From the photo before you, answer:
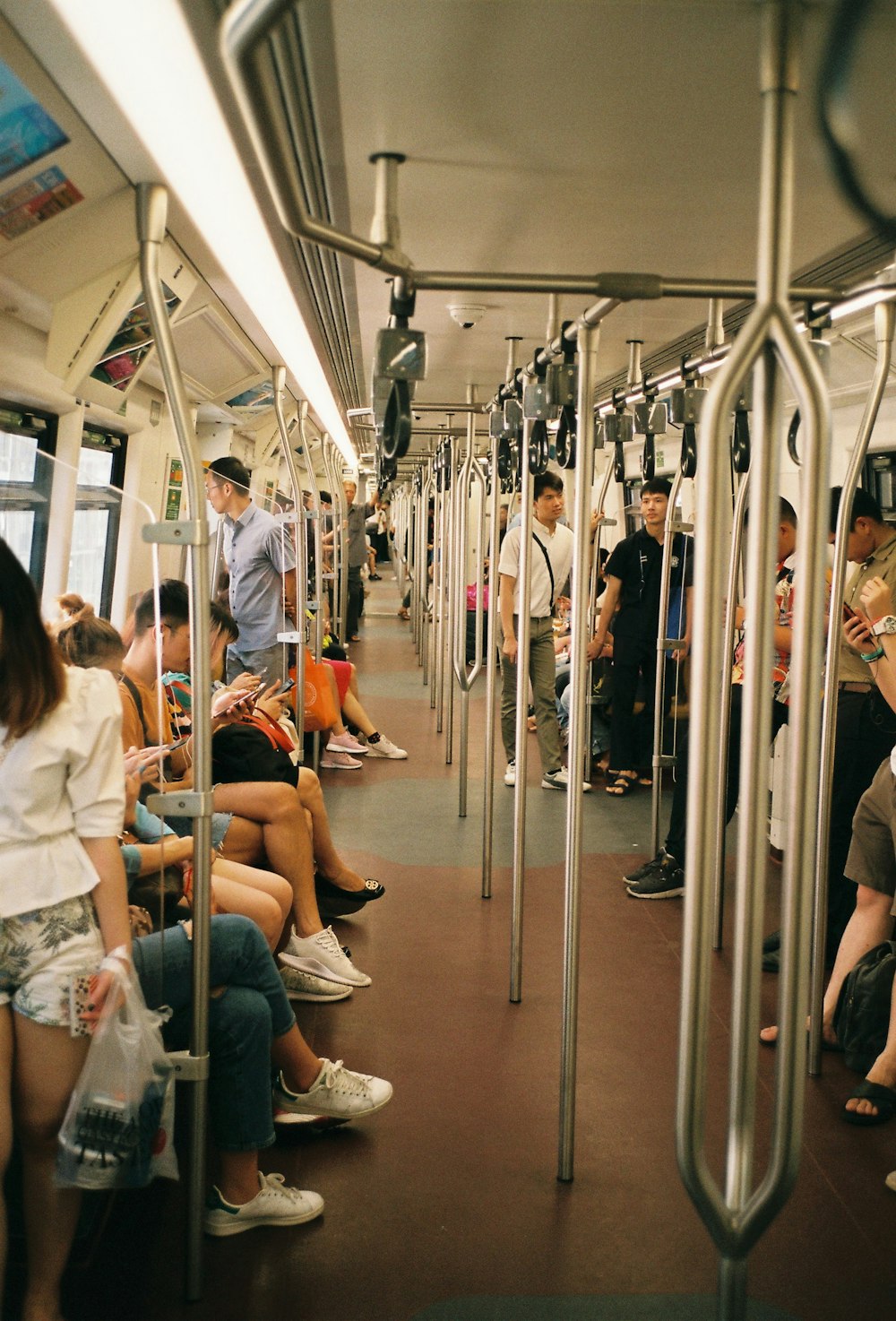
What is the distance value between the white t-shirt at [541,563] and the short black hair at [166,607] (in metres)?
3.44

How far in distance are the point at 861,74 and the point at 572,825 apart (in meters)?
1.61

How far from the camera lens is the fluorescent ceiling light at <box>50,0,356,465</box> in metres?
1.67

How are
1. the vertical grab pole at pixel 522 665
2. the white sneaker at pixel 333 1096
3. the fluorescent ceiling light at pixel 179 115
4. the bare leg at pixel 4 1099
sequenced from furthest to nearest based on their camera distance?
the vertical grab pole at pixel 522 665 → the white sneaker at pixel 333 1096 → the bare leg at pixel 4 1099 → the fluorescent ceiling light at pixel 179 115

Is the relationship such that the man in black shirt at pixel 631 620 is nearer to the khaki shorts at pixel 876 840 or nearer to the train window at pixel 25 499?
the khaki shorts at pixel 876 840

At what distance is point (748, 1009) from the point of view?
1.27 metres

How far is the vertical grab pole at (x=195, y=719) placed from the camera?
6.81 feet

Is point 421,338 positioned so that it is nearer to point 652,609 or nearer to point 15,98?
point 15,98

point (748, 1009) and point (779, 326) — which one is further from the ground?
point (779, 326)

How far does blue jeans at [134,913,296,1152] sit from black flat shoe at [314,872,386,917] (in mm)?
1839

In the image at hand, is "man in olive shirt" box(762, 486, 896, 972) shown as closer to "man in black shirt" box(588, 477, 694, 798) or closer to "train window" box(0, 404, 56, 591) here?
"man in black shirt" box(588, 477, 694, 798)

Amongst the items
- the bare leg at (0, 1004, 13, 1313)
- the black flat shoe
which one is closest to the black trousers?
the black flat shoe

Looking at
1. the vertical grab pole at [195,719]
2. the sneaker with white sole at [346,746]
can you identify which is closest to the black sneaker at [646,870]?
the vertical grab pole at [195,719]

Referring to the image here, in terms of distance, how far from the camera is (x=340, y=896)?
4281 mm

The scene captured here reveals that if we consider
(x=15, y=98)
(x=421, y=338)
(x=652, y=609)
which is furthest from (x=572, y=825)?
(x=652, y=609)
